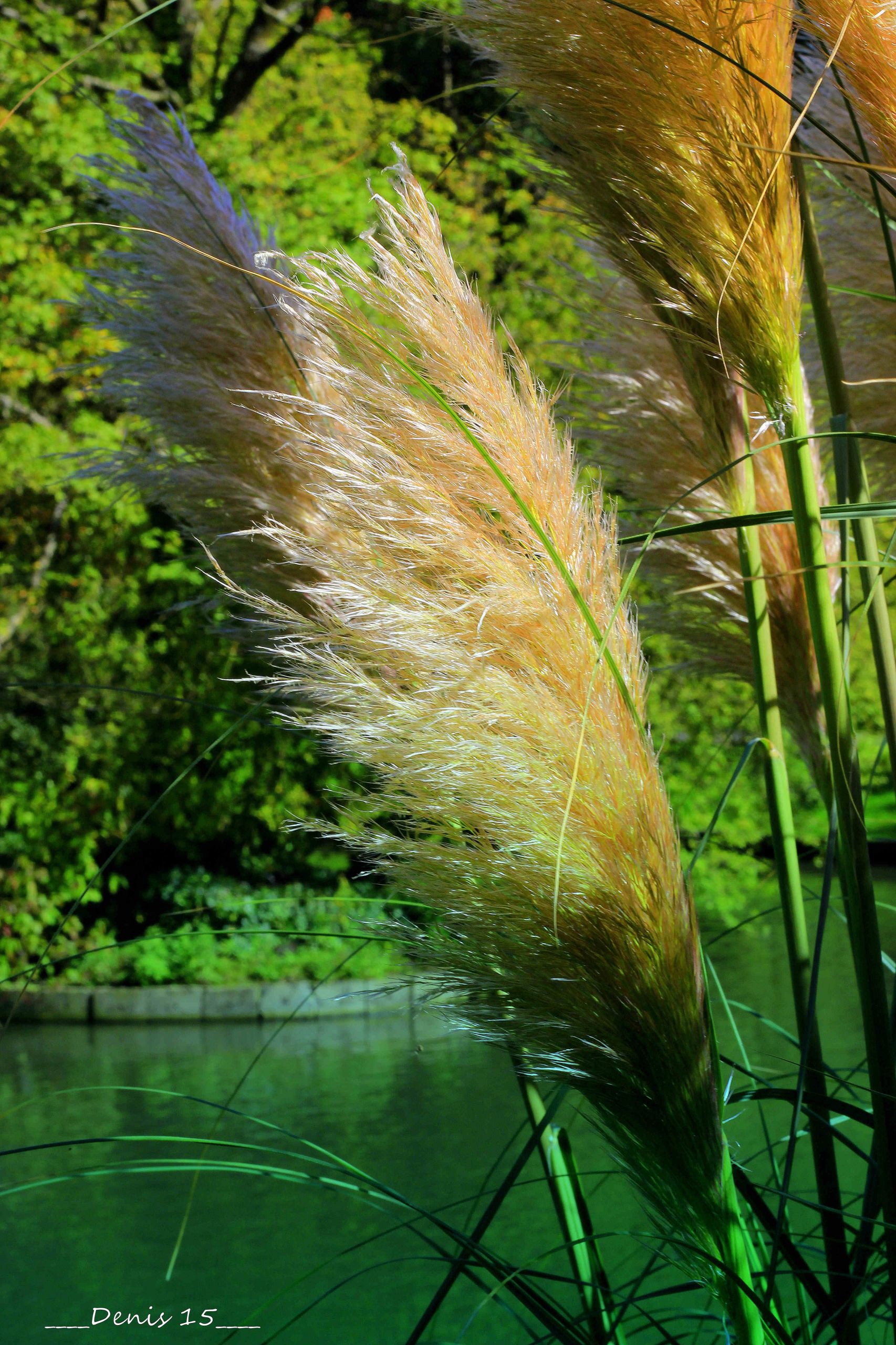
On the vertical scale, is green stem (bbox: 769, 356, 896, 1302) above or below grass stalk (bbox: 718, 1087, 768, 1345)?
above

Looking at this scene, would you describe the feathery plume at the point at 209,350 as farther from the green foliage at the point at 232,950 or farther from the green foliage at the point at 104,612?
the green foliage at the point at 104,612

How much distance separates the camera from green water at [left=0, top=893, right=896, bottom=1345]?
1.77 metres

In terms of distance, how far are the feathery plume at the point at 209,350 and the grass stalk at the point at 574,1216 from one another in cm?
57

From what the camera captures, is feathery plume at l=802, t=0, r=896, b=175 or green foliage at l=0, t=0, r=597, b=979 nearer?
feathery plume at l=802, t=0, r=896, b=175

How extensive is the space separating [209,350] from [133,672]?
468 cm

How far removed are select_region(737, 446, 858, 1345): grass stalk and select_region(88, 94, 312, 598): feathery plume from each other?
0.44 m

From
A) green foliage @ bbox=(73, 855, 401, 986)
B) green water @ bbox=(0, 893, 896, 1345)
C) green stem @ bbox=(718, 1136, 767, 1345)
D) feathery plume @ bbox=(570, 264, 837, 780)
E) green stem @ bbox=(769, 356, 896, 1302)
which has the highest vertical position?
feathery plume @ bbox=(570, 264, 837, 780)

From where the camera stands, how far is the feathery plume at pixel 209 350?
125 centimetres

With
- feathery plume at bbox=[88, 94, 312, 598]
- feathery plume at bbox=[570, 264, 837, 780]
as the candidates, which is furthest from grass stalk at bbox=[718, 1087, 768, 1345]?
feathery plume at bbox=[88, 94, 312, 598]

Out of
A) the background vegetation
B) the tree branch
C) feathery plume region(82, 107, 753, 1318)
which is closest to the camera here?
feathery plume region(82, 107, 753, 1318)

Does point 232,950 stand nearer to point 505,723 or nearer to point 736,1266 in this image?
point 736,1266

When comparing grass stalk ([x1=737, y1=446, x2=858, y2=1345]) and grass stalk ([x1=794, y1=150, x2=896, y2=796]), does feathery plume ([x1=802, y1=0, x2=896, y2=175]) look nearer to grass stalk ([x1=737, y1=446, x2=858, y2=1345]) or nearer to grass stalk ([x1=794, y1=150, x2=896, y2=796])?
grass stalk ([x1=794, y1=150, x2=896, y2=796])

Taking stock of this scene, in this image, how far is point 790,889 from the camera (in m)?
1.05

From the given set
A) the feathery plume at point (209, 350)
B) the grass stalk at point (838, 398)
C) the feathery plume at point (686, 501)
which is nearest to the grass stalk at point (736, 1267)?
the grass stalk at point (838, 398)
